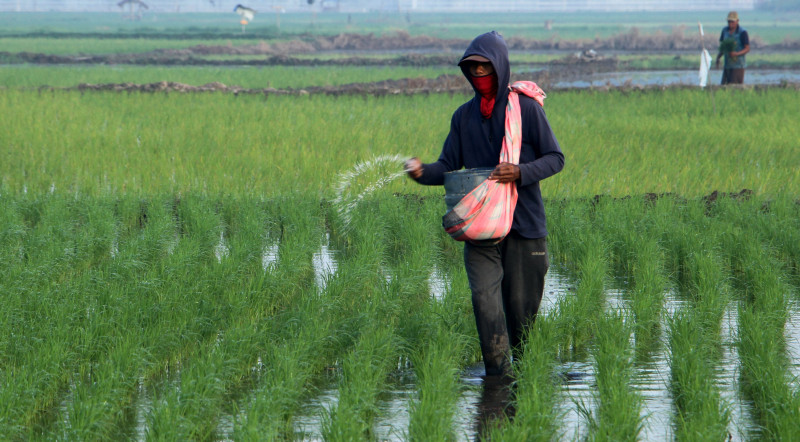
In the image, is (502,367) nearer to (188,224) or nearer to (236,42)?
(188,224)

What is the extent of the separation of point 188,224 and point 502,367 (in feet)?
11.8

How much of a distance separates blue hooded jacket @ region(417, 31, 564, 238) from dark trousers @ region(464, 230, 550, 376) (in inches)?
3.3

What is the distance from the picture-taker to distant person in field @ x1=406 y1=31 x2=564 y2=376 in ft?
11.2

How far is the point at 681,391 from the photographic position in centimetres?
351

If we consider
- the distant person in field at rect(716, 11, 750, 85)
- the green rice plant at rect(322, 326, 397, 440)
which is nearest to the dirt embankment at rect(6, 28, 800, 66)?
the distant person in field at rect(716, 11, 750, 85)

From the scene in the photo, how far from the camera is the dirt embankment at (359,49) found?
28797 millimetres

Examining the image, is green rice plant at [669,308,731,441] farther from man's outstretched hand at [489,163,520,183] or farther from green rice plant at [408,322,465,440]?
man's outstretched hand at [489,163,520,183]

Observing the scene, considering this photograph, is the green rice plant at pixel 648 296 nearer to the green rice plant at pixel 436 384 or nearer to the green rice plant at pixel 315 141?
the green rice plant at pixel 436 384

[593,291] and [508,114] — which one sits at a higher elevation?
[508,114]

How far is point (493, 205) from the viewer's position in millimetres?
3383

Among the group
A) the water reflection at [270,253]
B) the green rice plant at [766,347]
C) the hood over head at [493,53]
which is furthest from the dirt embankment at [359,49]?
the hood over head at [493,53]

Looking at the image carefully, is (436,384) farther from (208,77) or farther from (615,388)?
(208,77)

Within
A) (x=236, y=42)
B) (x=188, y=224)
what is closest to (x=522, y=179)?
(x=188, y=224)

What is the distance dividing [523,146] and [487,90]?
262 mm
